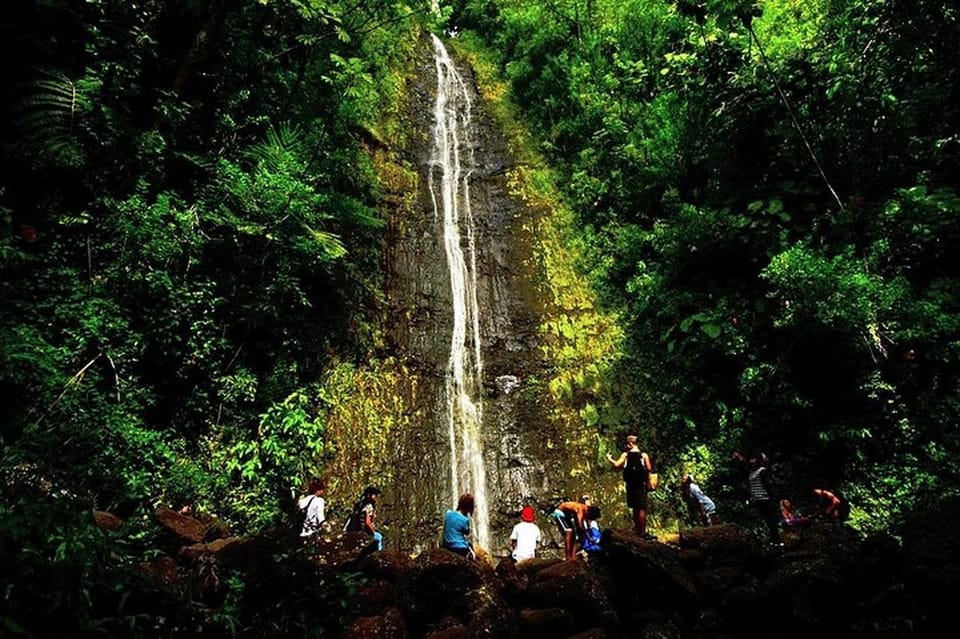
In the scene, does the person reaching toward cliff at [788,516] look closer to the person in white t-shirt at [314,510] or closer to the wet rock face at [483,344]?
the wet rock face at [483,344]

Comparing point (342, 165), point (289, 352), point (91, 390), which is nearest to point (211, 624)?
point (91, 390)

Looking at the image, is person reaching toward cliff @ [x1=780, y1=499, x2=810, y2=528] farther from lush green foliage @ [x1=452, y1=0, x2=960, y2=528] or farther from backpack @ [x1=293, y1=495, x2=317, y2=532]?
backpack @ [x1=293, y1=495, x2=317, y2=532]

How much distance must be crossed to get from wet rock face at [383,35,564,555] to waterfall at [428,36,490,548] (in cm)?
14

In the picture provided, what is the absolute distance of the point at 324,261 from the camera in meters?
8.57

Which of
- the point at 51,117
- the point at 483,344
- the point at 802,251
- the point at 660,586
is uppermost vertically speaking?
the point at 51,117

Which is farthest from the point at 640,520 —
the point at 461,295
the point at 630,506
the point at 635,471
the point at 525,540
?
the point at 461,295

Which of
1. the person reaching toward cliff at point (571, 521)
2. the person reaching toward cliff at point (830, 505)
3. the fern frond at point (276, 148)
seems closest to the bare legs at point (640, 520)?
the person reaching toward cliff at point (571, 521)

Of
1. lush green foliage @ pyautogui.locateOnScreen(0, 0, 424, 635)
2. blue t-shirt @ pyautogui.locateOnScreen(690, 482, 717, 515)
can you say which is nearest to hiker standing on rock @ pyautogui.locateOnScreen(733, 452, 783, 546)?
blue t-shirt @ pyautogui.locateOnScreen(690, 482, 717, 515)

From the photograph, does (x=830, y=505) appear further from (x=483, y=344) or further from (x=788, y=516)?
(x=483, y=344)

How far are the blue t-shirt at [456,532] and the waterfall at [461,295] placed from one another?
2.57 m

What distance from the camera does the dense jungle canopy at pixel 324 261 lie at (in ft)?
19.6

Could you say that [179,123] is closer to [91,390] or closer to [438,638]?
[91,390]

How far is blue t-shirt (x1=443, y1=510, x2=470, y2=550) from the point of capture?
5.39 metres

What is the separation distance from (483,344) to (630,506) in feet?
16.2
